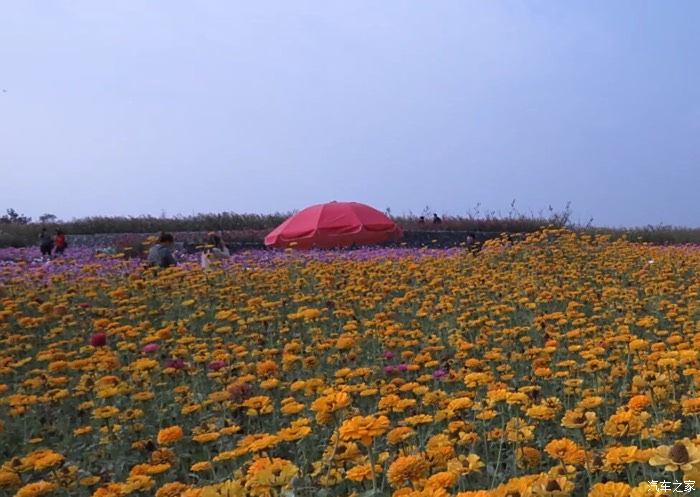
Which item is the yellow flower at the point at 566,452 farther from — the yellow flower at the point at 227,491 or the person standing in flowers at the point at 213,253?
the person standing in flowers at the point at 213,253

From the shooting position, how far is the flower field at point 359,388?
226cm

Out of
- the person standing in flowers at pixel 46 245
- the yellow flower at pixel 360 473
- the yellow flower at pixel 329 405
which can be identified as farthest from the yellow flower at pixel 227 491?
the person standing in flowers at pixel 46 245

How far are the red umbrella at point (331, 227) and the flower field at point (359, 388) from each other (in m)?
6.12

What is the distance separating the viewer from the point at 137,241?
732 inches

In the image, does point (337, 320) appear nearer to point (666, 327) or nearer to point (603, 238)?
point (666, 327)

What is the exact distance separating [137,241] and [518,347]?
14.6 meters

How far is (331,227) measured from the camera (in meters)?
15.2

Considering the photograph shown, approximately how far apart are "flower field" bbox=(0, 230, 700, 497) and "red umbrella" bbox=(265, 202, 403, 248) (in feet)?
20.1

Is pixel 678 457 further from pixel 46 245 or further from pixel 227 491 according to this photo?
pixel 46 245

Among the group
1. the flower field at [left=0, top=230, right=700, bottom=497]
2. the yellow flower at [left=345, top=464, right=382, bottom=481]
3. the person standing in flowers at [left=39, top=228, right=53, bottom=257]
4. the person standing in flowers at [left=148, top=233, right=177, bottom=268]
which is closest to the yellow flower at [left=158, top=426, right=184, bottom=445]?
the flower field at [left=0, top=230, right=700, bottom=497]

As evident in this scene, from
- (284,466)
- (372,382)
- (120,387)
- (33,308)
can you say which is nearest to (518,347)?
(372,382)

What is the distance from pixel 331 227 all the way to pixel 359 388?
39.0ft

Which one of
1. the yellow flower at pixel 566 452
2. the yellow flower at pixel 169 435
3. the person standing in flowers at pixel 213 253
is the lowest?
the yellow flower at pixel 169 435

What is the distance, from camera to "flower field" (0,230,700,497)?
226 cm
